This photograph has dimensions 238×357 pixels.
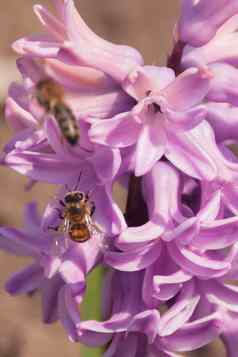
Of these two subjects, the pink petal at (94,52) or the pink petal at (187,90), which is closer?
the pink petal at (187,90)

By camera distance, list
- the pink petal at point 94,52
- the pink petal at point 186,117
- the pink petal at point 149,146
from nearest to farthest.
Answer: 1. the pink petal at point 186,117
2. the pink petal at point 149,146
3. the pink petal at point 94,52

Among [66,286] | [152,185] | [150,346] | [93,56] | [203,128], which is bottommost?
[150,346]

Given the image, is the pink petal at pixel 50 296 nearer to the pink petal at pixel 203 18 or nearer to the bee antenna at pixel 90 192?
the bee antenna at pixel 90 192

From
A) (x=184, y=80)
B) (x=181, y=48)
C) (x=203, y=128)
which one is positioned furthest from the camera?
(x=181, y=48)

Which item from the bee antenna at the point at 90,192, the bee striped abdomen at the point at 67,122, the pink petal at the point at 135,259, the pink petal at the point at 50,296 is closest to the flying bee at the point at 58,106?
the bee striped abdomen at the point at 67,122

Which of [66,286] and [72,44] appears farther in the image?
[66,286]

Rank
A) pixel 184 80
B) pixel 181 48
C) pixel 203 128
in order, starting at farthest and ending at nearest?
pixel 181 48
pixel 203 128
pixel 184 80

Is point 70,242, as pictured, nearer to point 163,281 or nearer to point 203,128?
point 163,281

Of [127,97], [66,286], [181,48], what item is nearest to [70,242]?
[66,286]
